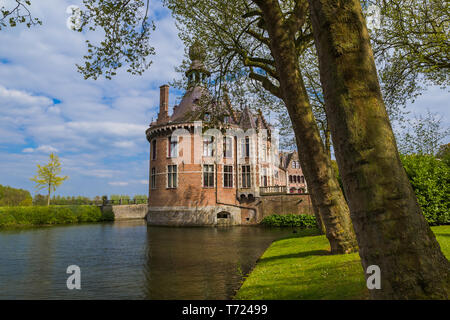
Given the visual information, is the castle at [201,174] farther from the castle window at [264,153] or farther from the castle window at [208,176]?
the castle window at [264,153]

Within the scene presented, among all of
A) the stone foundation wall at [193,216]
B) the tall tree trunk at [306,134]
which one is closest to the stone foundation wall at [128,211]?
the stone foundation wall at [193,216]

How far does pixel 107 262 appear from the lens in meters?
11.9

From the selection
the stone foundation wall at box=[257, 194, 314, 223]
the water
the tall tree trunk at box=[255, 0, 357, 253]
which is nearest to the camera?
the tall tree trunk at box=[255, 0, 357, 253]

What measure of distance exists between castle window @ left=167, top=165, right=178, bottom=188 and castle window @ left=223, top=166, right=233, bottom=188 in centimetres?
528

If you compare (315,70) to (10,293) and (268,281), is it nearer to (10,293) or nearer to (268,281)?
(268,281)

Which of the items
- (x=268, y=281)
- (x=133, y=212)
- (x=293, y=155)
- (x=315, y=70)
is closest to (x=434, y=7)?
(x=315, y=70)

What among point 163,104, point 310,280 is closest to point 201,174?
point 163,104

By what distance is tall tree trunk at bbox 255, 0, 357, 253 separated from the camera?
23.0 ft

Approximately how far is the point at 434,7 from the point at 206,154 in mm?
22226

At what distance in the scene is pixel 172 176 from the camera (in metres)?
30.2

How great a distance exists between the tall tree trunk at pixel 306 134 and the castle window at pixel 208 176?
72.9ft

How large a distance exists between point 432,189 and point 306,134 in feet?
33.0

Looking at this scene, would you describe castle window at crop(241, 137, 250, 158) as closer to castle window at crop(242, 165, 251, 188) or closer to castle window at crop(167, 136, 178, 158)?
castle window at crop(242, 165, 251, 188)

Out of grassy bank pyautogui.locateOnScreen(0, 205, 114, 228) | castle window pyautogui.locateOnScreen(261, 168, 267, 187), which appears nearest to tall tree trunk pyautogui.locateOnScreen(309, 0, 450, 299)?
castle window pyautogui.locateOnScreen(261, 168, 267, 187)
